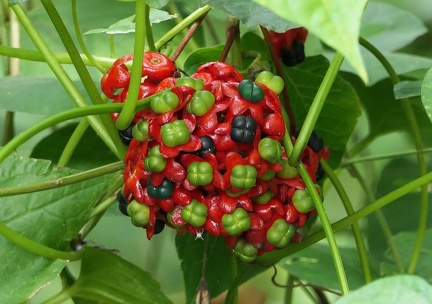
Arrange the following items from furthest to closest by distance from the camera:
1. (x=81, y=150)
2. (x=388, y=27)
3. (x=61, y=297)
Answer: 1. (x=388, y=27)
2. (x=81, y=150)
3. (x=61, y=297)

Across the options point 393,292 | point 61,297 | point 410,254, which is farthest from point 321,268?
point 393,292

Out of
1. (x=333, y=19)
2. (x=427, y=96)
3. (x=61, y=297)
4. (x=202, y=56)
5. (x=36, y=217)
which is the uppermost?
(x=333, y=19)

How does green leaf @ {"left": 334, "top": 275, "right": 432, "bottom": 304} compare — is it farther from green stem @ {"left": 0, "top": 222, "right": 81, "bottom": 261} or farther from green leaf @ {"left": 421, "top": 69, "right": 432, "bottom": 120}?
green stem @ {"left": 0, "top": 222, "right": 81, "bottom": 261}

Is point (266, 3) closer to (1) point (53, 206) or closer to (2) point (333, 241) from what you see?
(2) point (333, 241)

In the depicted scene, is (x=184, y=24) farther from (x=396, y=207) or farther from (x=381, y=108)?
(x=396, y=207)

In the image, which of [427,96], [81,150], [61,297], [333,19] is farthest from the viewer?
[81,150]

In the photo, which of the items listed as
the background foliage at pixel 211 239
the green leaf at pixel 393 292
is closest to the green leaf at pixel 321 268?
the background foliage at pixel 211 239

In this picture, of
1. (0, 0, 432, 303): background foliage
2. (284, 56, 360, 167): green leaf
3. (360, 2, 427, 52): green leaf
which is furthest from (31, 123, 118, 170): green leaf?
(360, 2, 427, 52): green leaf
